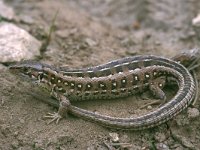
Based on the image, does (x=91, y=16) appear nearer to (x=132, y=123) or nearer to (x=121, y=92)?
(x=121, y=92)

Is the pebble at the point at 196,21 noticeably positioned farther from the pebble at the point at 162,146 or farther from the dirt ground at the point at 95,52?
the pebble at the point at 162,146

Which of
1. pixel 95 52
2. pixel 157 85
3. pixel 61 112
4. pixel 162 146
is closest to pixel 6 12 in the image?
pixel 95 52

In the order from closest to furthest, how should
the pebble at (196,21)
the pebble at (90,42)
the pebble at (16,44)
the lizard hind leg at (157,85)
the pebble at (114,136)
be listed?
the pebble at (114,136)
the lizard hind leg at (157,85)
the pebble at (16,44)
the pebble at (90,42)
the pebble at (196,21)

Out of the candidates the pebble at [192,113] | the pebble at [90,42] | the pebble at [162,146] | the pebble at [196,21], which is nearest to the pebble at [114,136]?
the pebble at [162,146]

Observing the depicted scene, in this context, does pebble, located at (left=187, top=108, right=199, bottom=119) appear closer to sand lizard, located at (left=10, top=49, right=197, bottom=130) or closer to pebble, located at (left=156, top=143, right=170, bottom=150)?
sand lizard, located at (left=10, top=49, right=197, bottom=130)

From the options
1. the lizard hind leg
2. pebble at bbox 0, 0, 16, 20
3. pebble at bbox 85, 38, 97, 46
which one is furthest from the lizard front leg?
pebble at bbox 0, 0, 16, 20
